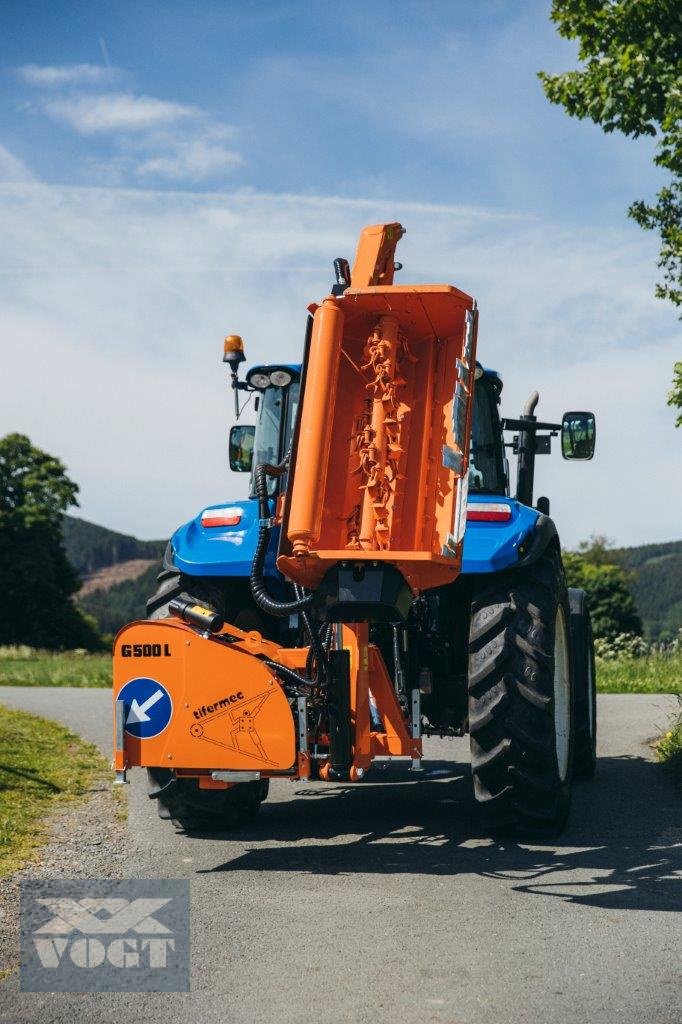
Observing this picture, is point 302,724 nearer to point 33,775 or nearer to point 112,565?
point 33,775

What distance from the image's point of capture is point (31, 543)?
56.0 meters

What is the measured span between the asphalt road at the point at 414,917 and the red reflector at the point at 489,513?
1.65 m

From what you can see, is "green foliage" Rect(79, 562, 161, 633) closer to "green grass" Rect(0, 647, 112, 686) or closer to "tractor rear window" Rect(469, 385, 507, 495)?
"green grass" Rect(0, 647, 112, 686)

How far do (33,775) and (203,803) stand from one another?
2467 mm

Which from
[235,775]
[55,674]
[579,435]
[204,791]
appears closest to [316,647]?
[235,775]

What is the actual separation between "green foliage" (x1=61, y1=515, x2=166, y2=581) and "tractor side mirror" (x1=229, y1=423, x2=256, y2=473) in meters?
135

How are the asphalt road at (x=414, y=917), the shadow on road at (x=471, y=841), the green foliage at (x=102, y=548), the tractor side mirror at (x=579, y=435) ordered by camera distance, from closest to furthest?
the asphalt road at (x=414, y=917)
the shadow on road at (x=471, y=841)
the tractor side mirror at (x=579, y=435)
the green foliage at (x=102, y=548)

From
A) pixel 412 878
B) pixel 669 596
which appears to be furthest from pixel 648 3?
pixel 669 596

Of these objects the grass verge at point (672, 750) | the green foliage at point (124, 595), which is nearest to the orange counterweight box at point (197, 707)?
the grass verge at point (672, 750)

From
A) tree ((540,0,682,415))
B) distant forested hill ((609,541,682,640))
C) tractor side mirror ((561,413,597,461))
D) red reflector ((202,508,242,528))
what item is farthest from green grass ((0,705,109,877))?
distant forested hill ((609,541,682,640))

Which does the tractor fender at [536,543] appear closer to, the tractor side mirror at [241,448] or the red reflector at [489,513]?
the red reflector at [489,513]

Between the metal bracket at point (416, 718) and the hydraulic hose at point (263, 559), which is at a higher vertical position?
the hydraulic hose at point (263, 559)

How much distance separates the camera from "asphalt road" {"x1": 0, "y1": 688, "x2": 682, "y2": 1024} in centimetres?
379

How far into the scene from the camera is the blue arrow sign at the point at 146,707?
5648 millimetres
